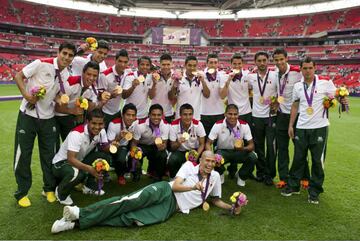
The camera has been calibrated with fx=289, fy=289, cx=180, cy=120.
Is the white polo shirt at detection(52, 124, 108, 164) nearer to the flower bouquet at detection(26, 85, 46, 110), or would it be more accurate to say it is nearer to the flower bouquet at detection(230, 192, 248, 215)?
the flower bouquet at detection(26, 85, 46, 110)

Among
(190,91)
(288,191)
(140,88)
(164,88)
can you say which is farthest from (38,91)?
(288,191)

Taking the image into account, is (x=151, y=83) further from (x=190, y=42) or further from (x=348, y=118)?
(x=190, y=42)

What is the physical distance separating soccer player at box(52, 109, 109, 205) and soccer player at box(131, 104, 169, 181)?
897 mm

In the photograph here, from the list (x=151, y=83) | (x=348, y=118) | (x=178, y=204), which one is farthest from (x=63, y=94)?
(x=348, y=118)

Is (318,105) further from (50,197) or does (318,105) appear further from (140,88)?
(50,197)

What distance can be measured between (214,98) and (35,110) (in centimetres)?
324

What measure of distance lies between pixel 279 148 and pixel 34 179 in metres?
4.53

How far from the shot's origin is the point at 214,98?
582 centimetres

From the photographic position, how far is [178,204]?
4.00 meters

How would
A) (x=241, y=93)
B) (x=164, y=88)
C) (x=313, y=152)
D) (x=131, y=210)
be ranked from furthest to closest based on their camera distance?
(x=164, y=88), (x=241, y=93), (x=313, y=152), (x=131, y=210)

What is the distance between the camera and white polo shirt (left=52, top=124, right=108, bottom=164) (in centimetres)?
420

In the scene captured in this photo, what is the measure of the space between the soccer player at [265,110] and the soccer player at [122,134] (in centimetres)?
228

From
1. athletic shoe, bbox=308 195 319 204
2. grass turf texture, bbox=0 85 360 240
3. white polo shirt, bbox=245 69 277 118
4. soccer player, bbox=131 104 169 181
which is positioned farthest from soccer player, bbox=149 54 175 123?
athletic shoe, bbox=308 195 319 204

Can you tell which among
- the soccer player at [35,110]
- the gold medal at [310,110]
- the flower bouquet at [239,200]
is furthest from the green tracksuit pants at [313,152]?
the soccer player at [35,110]
